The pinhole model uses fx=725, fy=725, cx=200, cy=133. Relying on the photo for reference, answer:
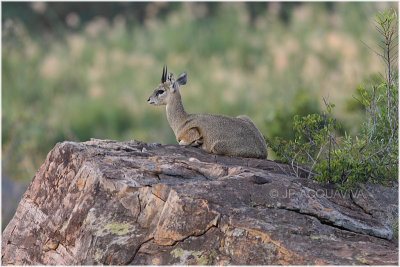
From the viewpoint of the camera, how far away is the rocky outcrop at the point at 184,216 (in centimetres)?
683

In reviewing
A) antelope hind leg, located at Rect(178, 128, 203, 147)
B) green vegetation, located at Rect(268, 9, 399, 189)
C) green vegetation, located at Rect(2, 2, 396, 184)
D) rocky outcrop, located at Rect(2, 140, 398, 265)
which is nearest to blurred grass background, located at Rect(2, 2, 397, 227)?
green vegetation, located at Rect(2, 2, 396, 184)

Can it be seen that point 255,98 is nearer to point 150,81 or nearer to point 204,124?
point 150,81

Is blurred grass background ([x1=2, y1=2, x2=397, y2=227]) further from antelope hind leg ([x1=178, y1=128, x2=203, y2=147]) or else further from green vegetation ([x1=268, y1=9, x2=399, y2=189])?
green vegetation ([x1=268, y1=9, x2=399, y2=189])

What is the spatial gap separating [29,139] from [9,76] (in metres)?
5.37

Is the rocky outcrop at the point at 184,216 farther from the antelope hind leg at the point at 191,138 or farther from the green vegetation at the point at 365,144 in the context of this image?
the antelope hind leg at the point at 191,138

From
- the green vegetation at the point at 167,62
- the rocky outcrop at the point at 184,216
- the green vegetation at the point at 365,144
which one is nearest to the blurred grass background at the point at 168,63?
the green vegetation at the point at 167,62

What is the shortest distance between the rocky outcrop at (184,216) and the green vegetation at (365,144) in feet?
0.71

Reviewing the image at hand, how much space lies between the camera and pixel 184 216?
23.2 ft

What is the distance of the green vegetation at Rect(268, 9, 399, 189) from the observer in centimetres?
810

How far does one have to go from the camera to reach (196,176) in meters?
7.96

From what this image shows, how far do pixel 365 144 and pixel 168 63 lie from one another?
16.9 meters

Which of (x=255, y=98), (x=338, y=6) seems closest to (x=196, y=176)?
(x=255, y=98)

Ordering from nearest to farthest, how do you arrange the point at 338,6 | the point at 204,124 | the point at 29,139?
the point at 204,124 < the point at 29,139 < the point at 338,6

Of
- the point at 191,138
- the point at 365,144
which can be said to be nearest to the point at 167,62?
the point at 191,138
